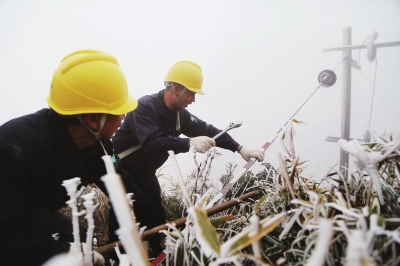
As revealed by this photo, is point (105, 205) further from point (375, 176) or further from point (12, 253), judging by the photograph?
point (375, 176)

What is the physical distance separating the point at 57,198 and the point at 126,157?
1179mm

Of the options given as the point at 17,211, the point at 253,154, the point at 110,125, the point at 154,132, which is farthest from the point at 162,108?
the point at 17,211

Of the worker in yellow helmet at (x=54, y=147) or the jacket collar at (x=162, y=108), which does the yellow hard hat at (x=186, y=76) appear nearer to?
the jacket collar at (x=162, y=108)

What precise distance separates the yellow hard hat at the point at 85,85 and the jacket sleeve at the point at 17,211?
0.31m

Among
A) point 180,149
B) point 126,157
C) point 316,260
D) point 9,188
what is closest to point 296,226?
point 316,260

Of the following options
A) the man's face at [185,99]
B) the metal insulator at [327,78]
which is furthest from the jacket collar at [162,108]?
the metal insulator at [327,78]

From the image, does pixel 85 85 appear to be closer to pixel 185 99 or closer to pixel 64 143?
pixel 64 143

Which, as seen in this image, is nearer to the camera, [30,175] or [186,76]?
[30,175]

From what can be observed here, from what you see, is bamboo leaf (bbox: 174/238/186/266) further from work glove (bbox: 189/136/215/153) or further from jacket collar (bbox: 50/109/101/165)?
work glove (bbox: 189/136/215/153)

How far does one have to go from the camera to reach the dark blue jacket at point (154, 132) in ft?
7.70

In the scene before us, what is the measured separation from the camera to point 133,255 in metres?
0.35

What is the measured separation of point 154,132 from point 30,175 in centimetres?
129

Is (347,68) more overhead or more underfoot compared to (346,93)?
more overhead

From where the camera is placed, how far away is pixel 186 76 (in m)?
2.77
